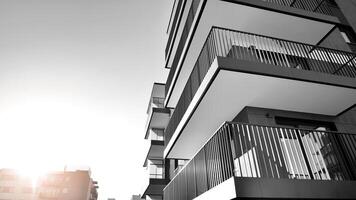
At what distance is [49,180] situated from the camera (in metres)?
63.1

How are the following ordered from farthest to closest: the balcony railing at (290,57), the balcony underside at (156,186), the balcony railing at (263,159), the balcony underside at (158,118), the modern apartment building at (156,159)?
the balcony underside at (158,118) < the modern apartment building at (156,159) < the balcony underside at (156,186) < the balcony railing at (290,57) < the balcony railing at (263,159)

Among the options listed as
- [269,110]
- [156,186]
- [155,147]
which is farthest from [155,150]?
[269,110]

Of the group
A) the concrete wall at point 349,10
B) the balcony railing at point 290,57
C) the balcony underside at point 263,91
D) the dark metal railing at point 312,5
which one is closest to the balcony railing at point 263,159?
the balcony underside at point 263,91

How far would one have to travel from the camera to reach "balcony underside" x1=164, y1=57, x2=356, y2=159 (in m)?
7.25

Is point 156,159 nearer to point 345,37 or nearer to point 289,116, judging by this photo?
point 289,116

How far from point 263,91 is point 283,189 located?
12.5 feet

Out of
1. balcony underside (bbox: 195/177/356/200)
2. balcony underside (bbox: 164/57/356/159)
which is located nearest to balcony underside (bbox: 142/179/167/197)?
balcony underside (bbox: 164/57/356/159)

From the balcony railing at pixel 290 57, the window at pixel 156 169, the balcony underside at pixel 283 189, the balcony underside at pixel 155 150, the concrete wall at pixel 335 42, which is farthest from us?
the balcony underside at pixel 155 150

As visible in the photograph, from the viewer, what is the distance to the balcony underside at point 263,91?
725cm

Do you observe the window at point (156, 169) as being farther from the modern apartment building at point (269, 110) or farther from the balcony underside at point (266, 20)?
the balcony underside at point (266, 20)

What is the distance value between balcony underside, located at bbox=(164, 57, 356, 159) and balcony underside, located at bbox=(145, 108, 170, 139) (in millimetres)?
9070

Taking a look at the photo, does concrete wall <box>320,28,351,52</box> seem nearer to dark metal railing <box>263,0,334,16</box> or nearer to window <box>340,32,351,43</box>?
window <box>340,32,351,43</box>

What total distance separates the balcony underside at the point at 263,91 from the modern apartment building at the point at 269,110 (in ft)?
0.11

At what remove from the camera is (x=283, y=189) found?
492 cm
